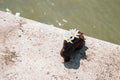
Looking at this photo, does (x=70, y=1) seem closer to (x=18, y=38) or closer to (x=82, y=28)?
(x=82, y=28)

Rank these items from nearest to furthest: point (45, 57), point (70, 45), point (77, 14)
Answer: point (70, 45) → point (45, 57) → point (77, 14)

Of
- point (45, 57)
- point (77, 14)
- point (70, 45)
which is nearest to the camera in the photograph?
point (70, 45)

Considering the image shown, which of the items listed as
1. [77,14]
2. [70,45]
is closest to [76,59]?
[70,45]

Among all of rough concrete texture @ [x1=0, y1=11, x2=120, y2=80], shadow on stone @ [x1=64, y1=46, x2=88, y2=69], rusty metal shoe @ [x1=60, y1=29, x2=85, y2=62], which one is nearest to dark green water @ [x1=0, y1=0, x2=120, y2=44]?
rough concrete texture @ [x1=0, y1=11, x2=120, y2=80]

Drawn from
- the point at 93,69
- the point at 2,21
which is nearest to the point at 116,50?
the point at 93,69

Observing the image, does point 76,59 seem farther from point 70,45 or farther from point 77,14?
point 77,14

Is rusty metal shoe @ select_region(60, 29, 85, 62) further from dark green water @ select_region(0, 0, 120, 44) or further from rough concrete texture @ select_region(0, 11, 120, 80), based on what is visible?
dark green water @ select_region(0, 0, 120, 44)

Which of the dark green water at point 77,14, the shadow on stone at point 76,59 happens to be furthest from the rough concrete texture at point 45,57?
the dark green water at point 77,14
